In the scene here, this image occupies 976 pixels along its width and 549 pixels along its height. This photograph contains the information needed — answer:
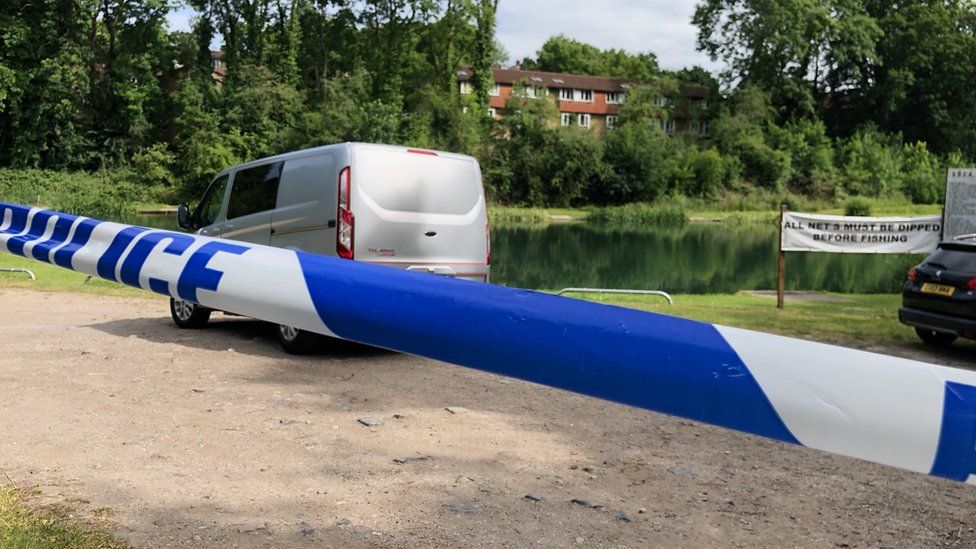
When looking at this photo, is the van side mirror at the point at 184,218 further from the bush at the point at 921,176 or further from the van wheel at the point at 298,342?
the bush at the point at 921,176

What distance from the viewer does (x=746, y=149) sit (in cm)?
7725

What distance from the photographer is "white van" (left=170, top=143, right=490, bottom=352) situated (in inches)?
365

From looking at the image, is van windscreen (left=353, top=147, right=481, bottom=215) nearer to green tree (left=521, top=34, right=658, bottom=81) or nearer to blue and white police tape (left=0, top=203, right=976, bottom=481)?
blue and white police tape (left=0, top=203, right=976, bottom=481)

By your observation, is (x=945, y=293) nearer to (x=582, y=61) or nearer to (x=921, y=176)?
(x=921, y=176)

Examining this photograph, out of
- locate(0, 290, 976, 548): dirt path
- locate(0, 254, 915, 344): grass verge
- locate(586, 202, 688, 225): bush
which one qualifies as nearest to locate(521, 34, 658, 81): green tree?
locate(586, 202, 688, 225): bush

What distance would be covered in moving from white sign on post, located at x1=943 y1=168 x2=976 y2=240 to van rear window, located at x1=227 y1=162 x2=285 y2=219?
32.1 ft

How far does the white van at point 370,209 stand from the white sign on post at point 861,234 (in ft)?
25.0

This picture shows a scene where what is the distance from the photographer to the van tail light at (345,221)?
30.1 ft

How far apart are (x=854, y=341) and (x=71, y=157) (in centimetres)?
5884

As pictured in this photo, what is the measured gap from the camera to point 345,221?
9211 millimetres

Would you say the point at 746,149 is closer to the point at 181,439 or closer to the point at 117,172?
the point at 117,172

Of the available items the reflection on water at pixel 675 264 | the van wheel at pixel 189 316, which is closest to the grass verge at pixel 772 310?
the reflection on water at pixel 675 264

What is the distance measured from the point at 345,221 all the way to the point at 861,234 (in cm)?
997

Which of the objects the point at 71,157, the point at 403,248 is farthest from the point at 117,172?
the point at 403,248
